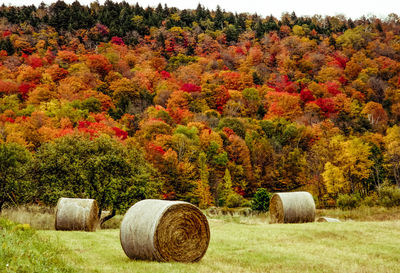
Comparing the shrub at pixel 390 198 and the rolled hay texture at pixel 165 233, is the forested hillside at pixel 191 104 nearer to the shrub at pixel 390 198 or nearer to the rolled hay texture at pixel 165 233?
the shrub at pixel 390 198

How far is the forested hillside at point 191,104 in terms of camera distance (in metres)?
27.2

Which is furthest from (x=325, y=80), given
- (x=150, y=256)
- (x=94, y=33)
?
(x=150, y=256)

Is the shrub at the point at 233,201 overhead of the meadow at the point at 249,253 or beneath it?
beneath

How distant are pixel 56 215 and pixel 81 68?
2641 inches

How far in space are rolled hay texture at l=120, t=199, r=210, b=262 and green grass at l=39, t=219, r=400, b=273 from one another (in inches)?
16.0

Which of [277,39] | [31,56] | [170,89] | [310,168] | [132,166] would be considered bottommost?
[310,168]

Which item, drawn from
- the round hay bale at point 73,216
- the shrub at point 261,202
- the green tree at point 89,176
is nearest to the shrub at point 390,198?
the shrub at point 261,202

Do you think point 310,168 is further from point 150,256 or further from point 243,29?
point 243,29

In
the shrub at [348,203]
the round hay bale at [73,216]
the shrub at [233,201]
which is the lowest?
the shrub at [233,201]

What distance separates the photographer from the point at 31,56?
82.3 m

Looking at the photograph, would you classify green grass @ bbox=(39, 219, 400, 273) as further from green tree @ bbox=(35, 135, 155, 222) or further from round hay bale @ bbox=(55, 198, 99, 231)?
green tree @ bbox=(35, 135, 155, 222)

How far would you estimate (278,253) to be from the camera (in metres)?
12.0

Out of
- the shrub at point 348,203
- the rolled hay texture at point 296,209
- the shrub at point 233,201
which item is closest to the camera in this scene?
→ the rolled hay texture at point 296,209

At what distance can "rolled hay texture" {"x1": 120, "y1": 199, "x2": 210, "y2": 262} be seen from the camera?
36.2 ft
